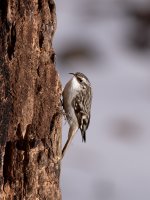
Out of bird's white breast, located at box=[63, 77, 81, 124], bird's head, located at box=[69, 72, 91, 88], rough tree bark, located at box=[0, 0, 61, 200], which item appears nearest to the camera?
rough tree bark, located at box=[0, 0, 61, 200]

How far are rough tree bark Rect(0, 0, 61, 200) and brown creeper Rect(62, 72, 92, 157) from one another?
4.96 feet

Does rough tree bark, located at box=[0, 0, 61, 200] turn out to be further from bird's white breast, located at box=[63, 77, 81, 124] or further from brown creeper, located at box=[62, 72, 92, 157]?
brown creeper, located at box=[62, 72, 92, 157]

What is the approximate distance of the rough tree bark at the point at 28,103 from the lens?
12.7 feet

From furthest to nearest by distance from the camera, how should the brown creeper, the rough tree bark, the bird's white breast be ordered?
the brown creeper, the bird's white breast, the rough tree bark

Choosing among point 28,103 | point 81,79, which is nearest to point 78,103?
point 81,79

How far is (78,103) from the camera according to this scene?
20.5ft

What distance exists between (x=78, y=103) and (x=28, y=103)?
2187 millimetres

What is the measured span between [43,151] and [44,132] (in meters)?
0.14

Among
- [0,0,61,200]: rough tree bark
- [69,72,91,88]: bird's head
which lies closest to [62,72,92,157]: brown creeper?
[69,72,91,88]: bird's head

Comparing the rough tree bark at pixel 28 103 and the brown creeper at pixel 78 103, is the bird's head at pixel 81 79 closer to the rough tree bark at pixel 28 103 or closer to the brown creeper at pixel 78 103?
the brown creeper at pixel 78 103

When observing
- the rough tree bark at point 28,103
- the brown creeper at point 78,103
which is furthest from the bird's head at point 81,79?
the rough tree bark at point 28,103

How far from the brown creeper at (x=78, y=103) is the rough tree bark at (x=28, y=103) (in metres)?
1.51

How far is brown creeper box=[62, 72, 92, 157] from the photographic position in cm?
609

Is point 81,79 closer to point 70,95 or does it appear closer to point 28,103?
point 70,95
